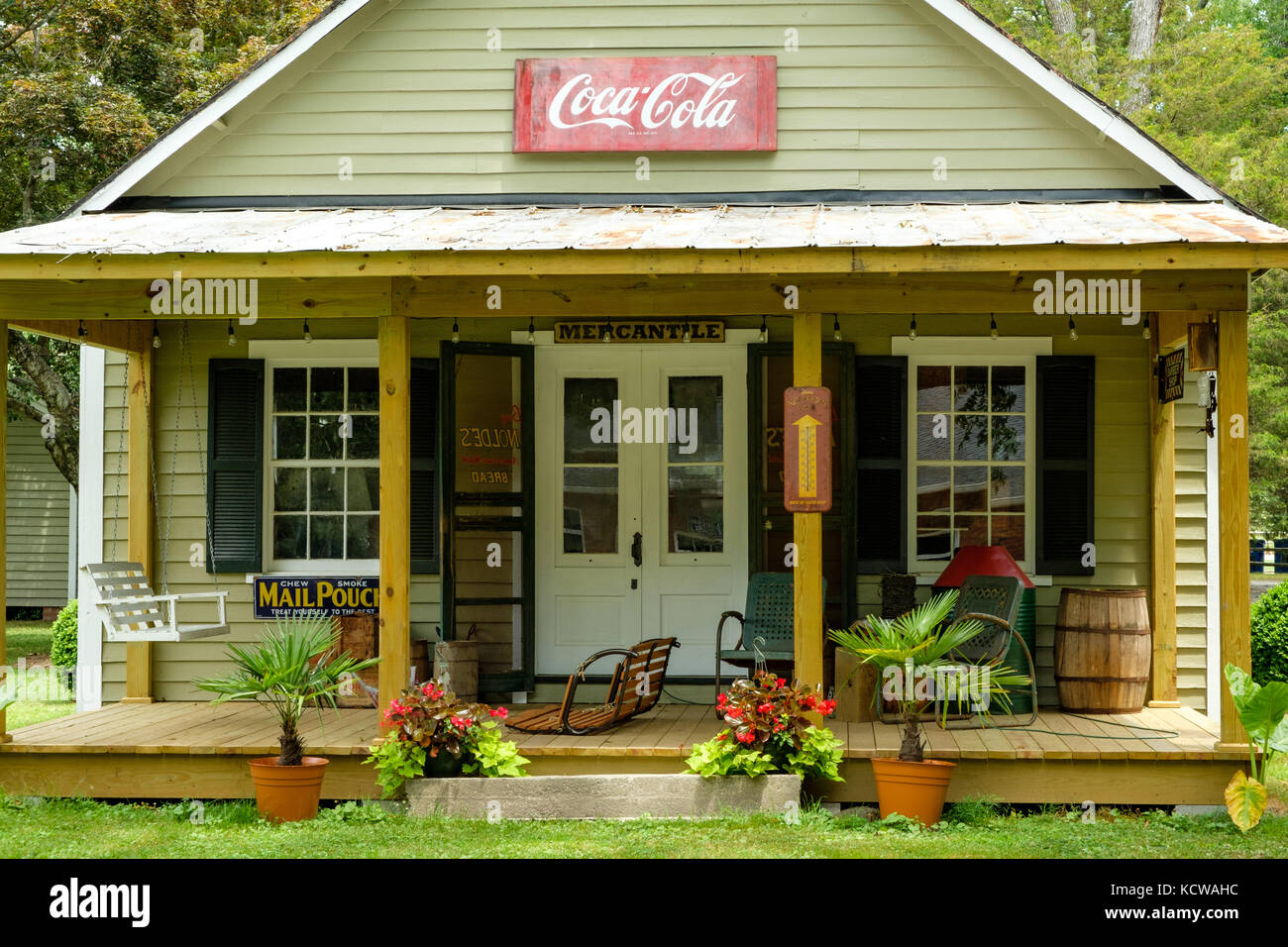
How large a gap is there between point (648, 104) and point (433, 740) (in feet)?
13.6

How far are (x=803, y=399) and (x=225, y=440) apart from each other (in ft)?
13.2

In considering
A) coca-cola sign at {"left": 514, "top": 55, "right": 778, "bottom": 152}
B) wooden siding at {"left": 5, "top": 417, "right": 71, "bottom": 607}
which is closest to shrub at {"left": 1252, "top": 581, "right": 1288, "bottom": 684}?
coca-cola sign at {"left": 514, "top": 55, "right": 778, "bottom": 152}

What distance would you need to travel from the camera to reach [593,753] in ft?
21.6

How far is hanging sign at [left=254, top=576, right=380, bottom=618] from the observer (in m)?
8.34

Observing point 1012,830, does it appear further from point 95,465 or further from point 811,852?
point 95,465

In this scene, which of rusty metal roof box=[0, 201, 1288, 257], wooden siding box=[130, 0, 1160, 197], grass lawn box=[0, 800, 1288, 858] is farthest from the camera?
wooden siding box=[130, 0, 1160, 197]

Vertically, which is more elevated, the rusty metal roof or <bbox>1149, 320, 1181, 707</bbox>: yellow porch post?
the rusty metal roof

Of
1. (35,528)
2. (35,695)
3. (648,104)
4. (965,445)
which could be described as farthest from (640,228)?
(35,528)

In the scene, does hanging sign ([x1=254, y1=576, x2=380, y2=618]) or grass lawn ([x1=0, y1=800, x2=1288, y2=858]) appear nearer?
grass lawn ([x1=0, y1=800, x2=1288, y2=858])

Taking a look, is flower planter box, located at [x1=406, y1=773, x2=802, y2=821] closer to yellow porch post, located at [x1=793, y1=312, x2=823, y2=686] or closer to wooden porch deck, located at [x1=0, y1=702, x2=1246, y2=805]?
wooden porch deck, located at [x1=0, y1=702, x2=1246, y2=805]

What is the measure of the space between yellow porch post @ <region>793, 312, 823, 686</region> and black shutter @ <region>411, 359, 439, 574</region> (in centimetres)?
279

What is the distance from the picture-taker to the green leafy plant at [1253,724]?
19.7 ft

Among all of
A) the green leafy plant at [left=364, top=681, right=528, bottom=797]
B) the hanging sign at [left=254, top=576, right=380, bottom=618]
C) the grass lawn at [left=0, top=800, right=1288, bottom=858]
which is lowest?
the grass lawn at [left=0, top=800, right=1288, bottom=858]
